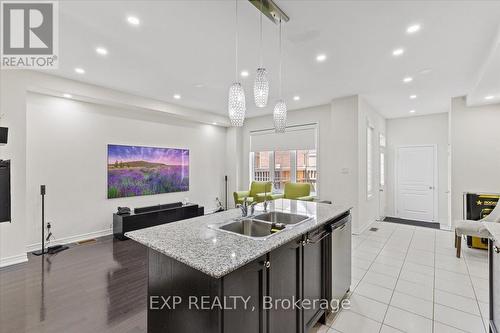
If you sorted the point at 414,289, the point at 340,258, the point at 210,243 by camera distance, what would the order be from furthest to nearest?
the point at 414,289, the point at 340,258, the point at 210,243

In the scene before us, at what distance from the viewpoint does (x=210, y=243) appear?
1444 mm

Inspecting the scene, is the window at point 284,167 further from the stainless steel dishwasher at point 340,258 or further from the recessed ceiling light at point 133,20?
the recessed ceiling light at point 133,20

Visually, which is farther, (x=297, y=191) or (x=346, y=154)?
(x=297, y=191)

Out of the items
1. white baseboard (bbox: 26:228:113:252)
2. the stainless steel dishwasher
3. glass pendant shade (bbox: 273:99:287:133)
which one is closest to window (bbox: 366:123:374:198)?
the stainless steel dishwasher

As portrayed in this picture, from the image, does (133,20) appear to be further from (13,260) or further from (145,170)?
(13,260)

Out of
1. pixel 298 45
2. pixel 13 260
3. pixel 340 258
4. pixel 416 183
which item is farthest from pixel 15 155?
pixel 416 183

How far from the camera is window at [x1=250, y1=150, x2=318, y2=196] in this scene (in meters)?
5.98

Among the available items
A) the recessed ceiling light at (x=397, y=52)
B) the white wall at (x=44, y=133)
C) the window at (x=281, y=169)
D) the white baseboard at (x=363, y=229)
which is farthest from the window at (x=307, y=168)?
the recessed ceiling light at (x=397, y=52)

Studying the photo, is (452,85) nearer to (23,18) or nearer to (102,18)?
(102,18)

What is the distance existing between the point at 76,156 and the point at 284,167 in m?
4.88

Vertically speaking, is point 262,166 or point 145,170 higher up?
point 262,166

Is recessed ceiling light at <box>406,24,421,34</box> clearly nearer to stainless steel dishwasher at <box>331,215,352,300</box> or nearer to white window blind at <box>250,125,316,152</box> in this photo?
stainless steel dishwasher at <box>331,215,352,300</box>

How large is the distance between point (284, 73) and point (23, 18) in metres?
3.27

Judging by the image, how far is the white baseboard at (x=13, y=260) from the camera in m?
3.17
